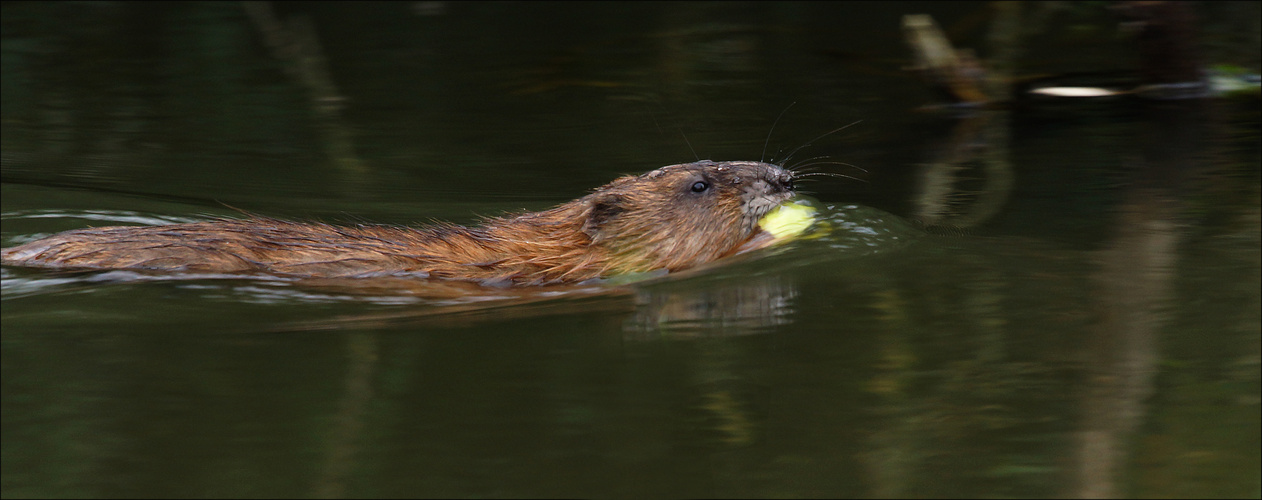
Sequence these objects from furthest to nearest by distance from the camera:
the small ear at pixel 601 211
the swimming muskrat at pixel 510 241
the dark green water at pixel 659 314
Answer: the small ear at pixel 601 211 < the swimming muskrat at pixel 510 241 < the dark green water at pixel 659 314

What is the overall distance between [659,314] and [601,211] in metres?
0.63

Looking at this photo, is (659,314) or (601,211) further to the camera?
(601,211)

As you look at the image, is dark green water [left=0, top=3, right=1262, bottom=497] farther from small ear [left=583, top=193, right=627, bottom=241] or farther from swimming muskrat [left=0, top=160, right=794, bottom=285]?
small ear [left=583, top=193, right=627, bottom=241]

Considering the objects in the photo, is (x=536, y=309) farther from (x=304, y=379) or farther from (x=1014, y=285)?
(x=1014, y=285)

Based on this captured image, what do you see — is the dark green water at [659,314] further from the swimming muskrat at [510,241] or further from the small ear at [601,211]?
the small ear at [601,211]

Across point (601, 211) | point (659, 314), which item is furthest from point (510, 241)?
point (659, 314)

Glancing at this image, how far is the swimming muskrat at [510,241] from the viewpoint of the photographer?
4.23 metres

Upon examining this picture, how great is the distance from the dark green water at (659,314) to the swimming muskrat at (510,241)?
0.10 metres

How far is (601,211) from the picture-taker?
4469mm


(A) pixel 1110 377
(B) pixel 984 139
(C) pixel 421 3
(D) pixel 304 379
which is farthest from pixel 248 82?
(A) pixel 1110 377

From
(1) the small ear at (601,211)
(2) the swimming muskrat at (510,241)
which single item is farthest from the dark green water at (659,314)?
(1) the small ear at (601,211)

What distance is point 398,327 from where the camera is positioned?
12.7 feet

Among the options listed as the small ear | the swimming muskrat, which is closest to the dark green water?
the swimming muskrat

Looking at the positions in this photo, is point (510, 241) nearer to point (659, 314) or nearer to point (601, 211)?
point (601, 211)
